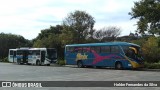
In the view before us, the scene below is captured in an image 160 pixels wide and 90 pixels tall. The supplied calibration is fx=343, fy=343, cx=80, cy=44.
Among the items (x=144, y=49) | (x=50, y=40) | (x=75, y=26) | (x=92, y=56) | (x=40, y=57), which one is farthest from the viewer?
(x=50, y=40)

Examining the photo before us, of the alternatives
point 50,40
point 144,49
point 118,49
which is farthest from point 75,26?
point 118,49

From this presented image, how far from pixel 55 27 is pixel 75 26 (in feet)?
115

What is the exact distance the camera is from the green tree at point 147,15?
36.8 m

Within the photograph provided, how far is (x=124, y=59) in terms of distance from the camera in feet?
121

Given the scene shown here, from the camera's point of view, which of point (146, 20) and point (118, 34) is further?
point (118, 34)

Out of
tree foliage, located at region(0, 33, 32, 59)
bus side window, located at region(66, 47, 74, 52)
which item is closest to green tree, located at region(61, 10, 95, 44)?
bus side window, located at region(66, 47, 74, 52)

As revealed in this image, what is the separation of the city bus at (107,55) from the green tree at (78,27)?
1067 cm

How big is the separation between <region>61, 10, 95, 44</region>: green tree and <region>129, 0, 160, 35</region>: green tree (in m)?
16.8

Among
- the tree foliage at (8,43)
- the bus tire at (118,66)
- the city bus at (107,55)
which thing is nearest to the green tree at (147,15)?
the city bus at (107,55)

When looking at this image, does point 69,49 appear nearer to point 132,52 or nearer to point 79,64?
point 79,64

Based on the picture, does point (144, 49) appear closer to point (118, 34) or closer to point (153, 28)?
point (153, 28)

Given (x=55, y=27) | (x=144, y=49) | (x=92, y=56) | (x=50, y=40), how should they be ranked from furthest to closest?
1. (x=55, y=27)
2. (x=50, y=40)
3. (x=144, y=49)
4. (x=92, y=56)

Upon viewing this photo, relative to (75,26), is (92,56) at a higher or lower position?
lower

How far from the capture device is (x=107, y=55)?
3862 cm
